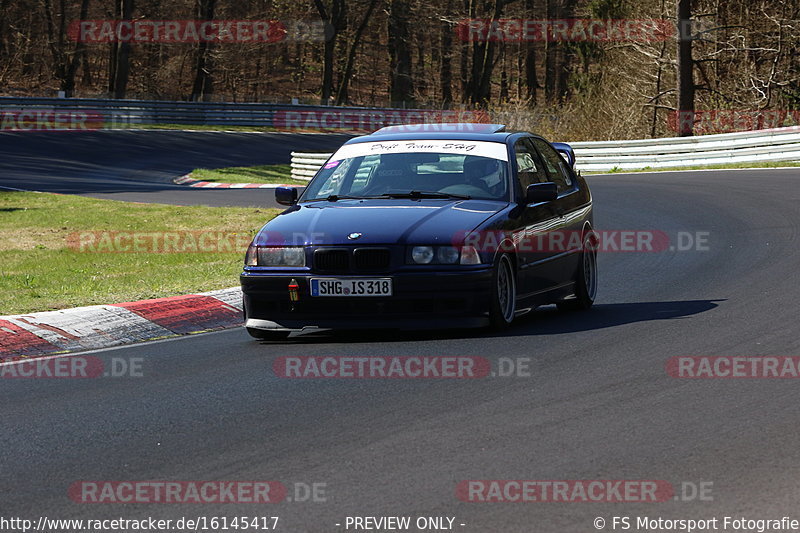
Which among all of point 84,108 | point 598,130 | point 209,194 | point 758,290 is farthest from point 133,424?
point 84,108

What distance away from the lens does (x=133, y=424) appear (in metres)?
6.53

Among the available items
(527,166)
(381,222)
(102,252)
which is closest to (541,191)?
(527,166)

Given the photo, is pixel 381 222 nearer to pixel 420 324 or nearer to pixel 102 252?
pixel 420 324

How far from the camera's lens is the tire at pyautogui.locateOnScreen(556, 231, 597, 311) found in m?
10.9

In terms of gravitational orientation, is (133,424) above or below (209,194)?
above

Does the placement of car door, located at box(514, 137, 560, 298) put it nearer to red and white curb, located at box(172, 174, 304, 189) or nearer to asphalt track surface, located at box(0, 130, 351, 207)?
asphalt track surface, located at box(0, 130, 351, 207)

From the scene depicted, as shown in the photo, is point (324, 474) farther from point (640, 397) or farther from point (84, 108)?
point (84, 108)

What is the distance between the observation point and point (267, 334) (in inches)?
374

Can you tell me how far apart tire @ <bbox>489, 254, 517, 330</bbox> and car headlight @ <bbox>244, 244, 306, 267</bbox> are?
137 centimetres

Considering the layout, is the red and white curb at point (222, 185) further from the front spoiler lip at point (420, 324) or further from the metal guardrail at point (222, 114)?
the front spoiler lip at point (420, 324)

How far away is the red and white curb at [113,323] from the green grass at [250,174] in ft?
79.2

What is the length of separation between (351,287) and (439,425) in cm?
269

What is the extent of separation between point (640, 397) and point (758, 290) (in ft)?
16.1

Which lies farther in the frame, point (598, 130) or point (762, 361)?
point (598, 130)
